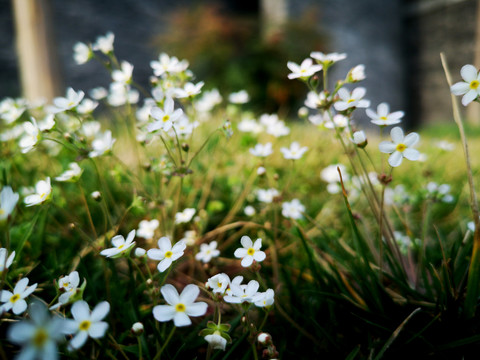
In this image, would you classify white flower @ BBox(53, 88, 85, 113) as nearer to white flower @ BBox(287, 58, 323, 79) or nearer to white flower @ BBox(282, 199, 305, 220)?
white flower @ BBox(287, 58, 323, 79)

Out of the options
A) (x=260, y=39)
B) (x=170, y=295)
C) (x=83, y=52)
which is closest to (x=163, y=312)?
(x=170, y=295)

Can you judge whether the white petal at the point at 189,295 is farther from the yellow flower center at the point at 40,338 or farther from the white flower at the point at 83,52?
the white flower at the point at 83,52

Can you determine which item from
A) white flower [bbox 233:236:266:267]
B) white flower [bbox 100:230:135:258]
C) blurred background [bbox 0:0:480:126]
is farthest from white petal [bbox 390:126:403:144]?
blurred background [bbox 0:0:480:126]

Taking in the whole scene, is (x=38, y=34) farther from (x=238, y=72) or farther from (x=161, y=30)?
(x=161, y=30)

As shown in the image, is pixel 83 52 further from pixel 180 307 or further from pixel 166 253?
pixel 180 307

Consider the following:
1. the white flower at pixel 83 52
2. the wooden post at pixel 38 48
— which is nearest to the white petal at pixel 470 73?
the white flower at pixel 83 52
